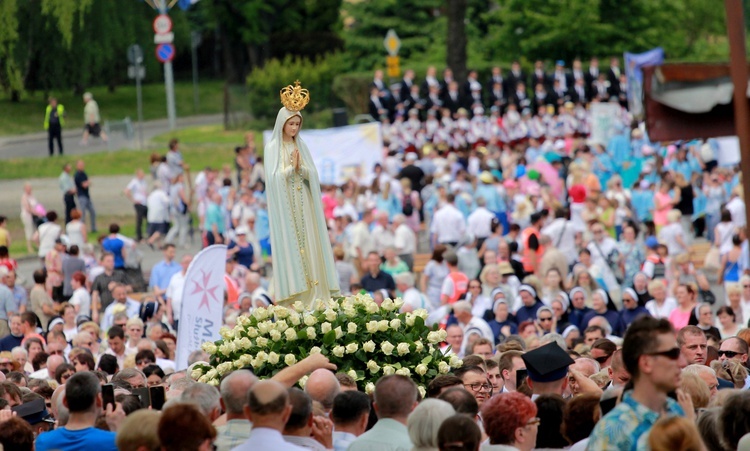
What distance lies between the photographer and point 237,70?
6900 cm

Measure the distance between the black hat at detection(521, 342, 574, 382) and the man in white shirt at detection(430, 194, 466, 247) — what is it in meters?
17.1

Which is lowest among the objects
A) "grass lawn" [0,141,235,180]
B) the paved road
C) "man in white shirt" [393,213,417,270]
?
"grass lawn" [0,141,235,180]

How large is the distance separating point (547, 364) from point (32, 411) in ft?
10.8

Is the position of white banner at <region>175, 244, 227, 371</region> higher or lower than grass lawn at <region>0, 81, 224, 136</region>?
higher

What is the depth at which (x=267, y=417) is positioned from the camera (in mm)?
7008

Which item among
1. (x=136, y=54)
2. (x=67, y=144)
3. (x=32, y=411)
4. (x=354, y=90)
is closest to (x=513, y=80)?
(x=354, y=90)

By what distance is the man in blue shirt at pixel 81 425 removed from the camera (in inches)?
303

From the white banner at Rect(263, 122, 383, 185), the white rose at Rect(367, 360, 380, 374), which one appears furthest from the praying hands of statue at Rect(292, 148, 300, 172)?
the white banner at Rect(263, 122, 383, 185)

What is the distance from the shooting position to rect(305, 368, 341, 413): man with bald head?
8742 millimetres

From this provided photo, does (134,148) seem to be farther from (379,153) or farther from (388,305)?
(388,305)

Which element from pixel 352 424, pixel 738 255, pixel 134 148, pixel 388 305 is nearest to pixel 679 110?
pixel 352 424

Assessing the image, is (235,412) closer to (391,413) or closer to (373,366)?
(391,413)

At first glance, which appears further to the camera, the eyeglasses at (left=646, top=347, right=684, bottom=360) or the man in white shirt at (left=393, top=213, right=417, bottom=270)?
the man in white shirt at (left=393, top=213, right=417, bottom=270)

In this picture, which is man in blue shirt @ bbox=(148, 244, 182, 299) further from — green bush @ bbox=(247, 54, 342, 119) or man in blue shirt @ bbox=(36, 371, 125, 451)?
green bush @ bbox=(247, 54, 342, 119)
